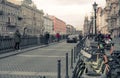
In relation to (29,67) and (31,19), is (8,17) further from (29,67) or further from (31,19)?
(29,67)

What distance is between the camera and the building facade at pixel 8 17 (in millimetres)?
88000

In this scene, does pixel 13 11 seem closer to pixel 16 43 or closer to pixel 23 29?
pixel 23 29

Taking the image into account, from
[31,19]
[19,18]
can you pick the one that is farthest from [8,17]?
[31,19]

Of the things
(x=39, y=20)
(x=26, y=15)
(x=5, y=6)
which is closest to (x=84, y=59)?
(x=5, y=6)

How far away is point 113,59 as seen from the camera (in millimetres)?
8797

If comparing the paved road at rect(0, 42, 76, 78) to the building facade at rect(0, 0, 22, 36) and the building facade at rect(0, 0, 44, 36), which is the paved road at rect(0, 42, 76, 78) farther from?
the building facade at rect(0, 0, 44, 36)

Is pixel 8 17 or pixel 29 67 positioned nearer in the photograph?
pixel 29 67

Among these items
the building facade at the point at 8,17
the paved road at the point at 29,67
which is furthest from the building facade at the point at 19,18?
the paved road at the point at 29,67

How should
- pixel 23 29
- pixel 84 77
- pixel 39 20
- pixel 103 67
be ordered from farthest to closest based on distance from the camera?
pixel 39 20, pixel 23 29, pixel 84 77, pixel 103 67

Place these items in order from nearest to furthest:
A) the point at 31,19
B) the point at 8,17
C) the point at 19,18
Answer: the point at 8,17
the point at 19,18
the point at 31,19

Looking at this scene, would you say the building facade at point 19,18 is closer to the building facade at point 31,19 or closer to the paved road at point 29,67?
the building facade at point 31,19

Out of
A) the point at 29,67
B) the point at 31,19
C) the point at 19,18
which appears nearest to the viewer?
the point at 29,67

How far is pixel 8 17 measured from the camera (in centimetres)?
9581

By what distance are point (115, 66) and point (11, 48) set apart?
19004 millimetres
